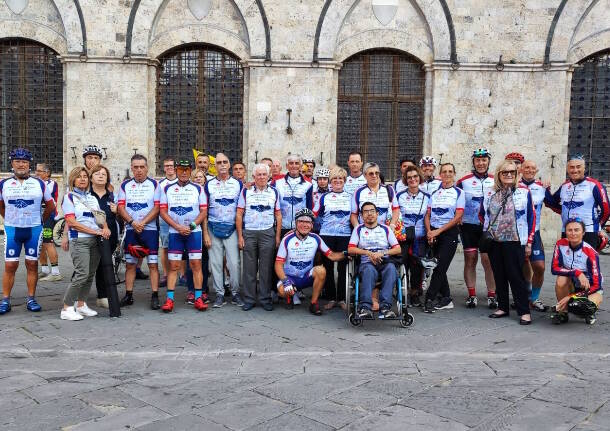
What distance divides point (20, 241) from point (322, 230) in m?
3.78

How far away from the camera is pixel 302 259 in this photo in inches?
286

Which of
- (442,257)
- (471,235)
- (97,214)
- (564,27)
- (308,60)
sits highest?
(564,27)

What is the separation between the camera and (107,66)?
1355 centimetres

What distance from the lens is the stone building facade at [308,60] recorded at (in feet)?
44.5

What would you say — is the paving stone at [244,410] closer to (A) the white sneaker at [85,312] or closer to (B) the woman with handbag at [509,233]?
(A) the white sneaker at [85,312]

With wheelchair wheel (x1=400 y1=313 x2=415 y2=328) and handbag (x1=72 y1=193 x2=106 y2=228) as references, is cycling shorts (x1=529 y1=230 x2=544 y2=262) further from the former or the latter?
handbag (x1=72 y1=193 x2=106 y2=228)

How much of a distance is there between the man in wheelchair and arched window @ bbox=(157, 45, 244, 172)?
785 cm

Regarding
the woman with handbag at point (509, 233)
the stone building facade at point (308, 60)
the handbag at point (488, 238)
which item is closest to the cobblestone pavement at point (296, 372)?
the woman with handbag at point (509, 233)

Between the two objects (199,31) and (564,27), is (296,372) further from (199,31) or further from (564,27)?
(564,27)

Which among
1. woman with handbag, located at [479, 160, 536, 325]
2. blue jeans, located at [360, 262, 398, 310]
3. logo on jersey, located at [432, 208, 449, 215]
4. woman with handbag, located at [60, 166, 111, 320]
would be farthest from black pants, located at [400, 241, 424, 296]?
woman with handbag, located at [60, 166, 111, 320]

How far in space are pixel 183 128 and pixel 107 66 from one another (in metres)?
2.24

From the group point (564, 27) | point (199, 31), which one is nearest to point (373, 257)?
point (199, 31)

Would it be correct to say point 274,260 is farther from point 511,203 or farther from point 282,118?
point 282,118

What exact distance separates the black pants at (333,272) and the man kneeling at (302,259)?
0.78ft
